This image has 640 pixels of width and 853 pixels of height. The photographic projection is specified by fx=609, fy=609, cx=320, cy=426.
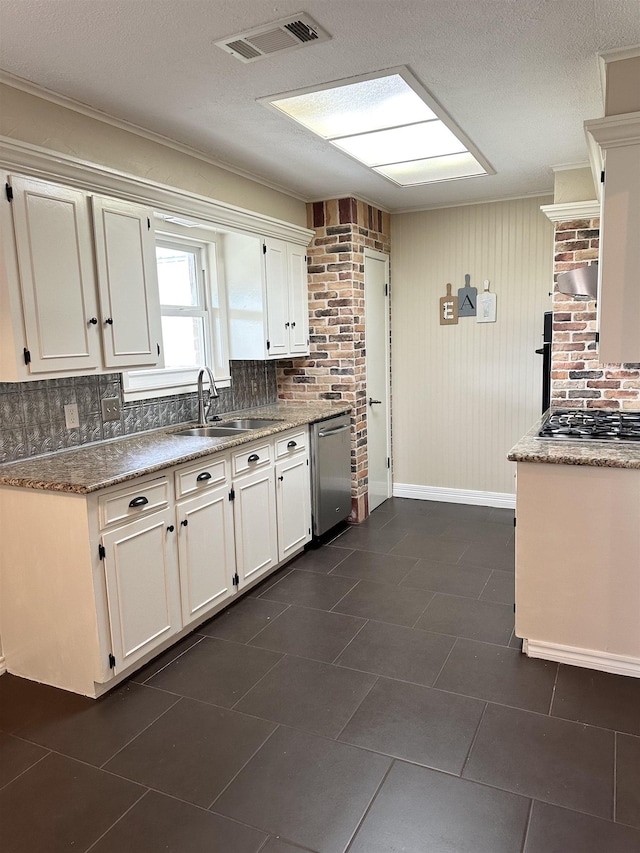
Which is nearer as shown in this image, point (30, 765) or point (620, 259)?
point (30, 765)

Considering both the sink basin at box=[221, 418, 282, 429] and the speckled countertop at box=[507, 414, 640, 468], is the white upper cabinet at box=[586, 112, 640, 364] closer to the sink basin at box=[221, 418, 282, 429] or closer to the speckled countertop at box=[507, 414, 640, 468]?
the speckled countertop at box=[507, 414, 640, 468]

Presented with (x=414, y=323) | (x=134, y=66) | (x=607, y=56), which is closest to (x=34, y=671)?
(x=134, y=66)

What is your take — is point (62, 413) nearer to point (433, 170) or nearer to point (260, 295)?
point (260, 295)

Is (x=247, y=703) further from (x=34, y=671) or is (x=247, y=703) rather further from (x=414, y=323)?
(x=414, y=323)

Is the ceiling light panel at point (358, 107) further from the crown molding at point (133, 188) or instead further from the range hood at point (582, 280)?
the range hood at point (582, 280)

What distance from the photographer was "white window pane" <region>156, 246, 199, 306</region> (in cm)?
380

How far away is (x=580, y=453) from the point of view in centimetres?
262

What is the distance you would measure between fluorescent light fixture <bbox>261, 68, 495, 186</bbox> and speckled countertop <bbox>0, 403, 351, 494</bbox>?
164cm

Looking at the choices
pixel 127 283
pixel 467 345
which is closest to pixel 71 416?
pixel 127 283

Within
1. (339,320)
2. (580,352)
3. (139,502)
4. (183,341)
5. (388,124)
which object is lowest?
→ (139,502)

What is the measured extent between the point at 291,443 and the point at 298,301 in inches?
48.5

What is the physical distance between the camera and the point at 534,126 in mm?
3199

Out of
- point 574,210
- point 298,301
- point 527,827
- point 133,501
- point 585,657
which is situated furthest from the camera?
point 298,301

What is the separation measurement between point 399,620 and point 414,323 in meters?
2.89
